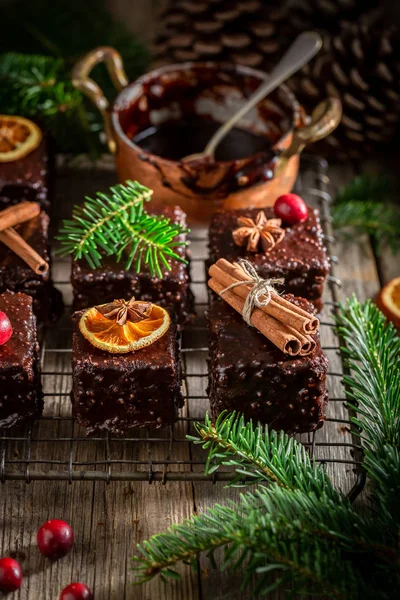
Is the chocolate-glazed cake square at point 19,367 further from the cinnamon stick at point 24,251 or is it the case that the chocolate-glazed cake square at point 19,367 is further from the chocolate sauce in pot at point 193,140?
the chocolate sauce in pot at point 193,140

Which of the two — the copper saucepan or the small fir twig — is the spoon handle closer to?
the copper saucepan

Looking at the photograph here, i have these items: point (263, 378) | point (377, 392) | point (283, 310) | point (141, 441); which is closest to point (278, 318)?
point (283, 310)

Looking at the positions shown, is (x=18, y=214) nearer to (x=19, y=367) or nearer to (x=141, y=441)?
(x=19, y=367)

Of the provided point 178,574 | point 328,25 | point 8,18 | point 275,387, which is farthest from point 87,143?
point 178,574

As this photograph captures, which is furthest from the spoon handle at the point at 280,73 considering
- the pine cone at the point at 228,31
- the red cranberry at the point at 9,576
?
the red cranberry at the point at 9,576

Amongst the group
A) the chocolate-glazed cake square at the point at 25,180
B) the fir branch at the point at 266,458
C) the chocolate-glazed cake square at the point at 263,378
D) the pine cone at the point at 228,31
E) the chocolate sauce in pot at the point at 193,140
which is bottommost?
the fir branch at the point at 266,458

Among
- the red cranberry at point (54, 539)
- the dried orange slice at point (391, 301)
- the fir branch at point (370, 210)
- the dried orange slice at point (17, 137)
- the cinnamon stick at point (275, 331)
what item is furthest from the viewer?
the fir branch at point (370, 210)

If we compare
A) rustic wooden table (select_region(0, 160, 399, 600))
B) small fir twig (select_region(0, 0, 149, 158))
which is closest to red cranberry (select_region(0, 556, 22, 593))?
rustic wooden table (select_region(0, 160, 399, 600))
